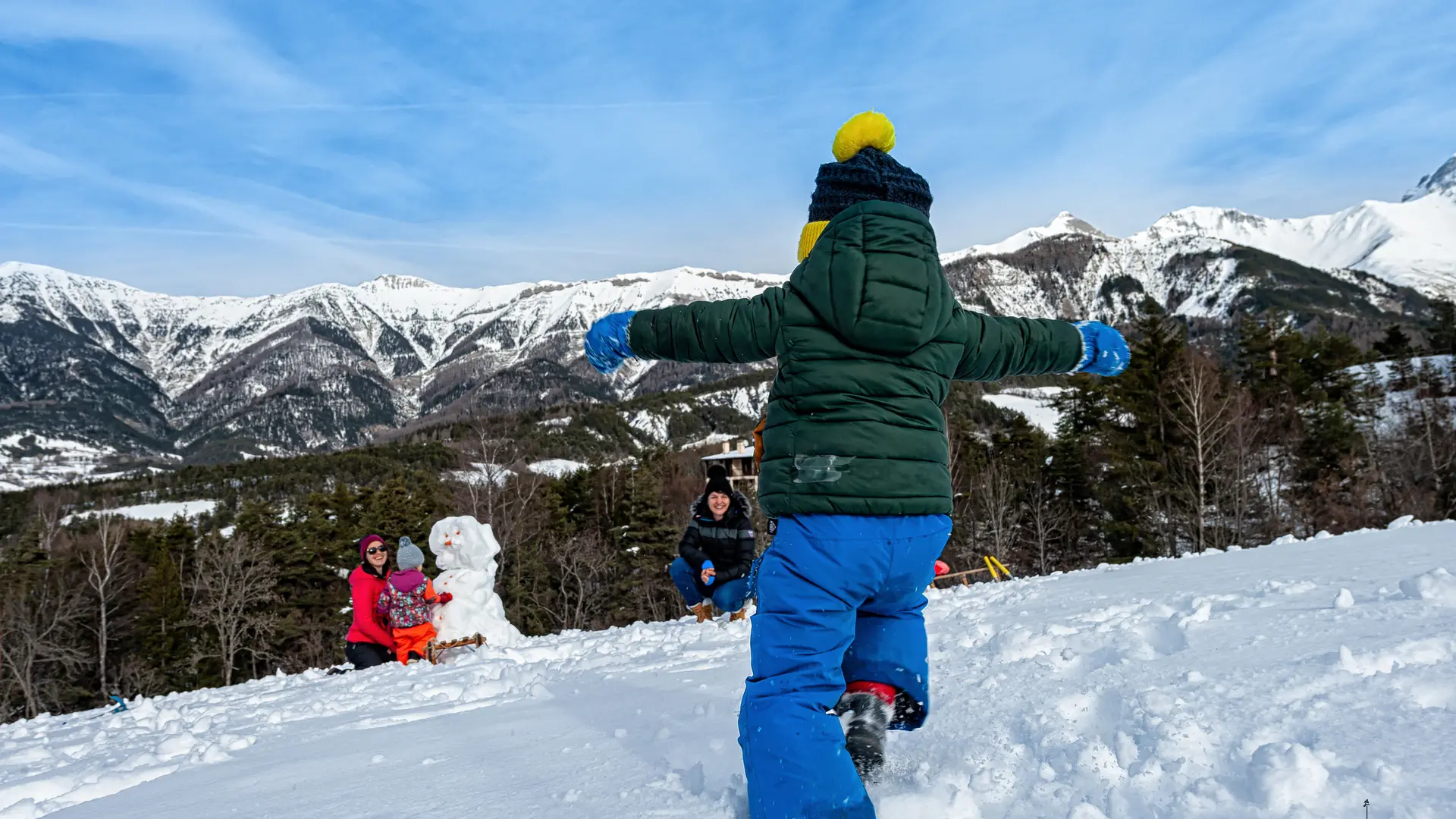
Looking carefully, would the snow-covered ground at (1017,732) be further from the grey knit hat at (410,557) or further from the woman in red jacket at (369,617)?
the grey knit hat at (410,557)

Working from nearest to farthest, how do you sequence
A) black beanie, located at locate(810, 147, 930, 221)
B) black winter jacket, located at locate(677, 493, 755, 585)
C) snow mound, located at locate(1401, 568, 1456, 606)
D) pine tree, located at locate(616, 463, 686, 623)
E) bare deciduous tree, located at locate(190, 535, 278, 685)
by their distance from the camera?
black beanie, located at locate(810, 147, 930, 221)
snow mound, located at locate(1401, 568, 1456, 606)
black winter jacket, located at locate(677, 493, 755, 585)
bare deciduous tree, located at locate(190, 535, 278, 685)
pine tree, located at locate(616, 463, 686, 623)

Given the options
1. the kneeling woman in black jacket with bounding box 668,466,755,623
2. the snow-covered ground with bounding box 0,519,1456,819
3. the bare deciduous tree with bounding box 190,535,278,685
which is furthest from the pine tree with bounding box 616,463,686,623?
the snow-covered ground with bounding box 0,519,1456,819

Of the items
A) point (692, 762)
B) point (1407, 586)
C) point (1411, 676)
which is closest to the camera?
point (1411, 676)

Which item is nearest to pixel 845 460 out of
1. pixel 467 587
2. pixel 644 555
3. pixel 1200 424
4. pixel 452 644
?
pixel 452 644

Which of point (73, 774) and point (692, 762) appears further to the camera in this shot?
point (73, 774)

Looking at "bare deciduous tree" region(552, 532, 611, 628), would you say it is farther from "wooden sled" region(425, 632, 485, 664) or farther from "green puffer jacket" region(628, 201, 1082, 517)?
"green puffer jacket" region(628, 201, 1082, 517)

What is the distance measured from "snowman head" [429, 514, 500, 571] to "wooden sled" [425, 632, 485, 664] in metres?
0.92

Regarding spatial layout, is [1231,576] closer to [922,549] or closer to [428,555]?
[922,549]

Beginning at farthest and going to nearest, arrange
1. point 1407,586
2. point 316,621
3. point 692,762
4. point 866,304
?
point 316,621 → point 1407,586 → point 692,762 → point 866,304

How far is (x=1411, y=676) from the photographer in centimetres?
188

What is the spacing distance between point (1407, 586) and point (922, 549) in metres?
2.07

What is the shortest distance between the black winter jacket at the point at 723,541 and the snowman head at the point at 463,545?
3.21m

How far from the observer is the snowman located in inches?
360

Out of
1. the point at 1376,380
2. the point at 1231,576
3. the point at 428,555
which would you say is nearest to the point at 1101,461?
the point at 1376,380
